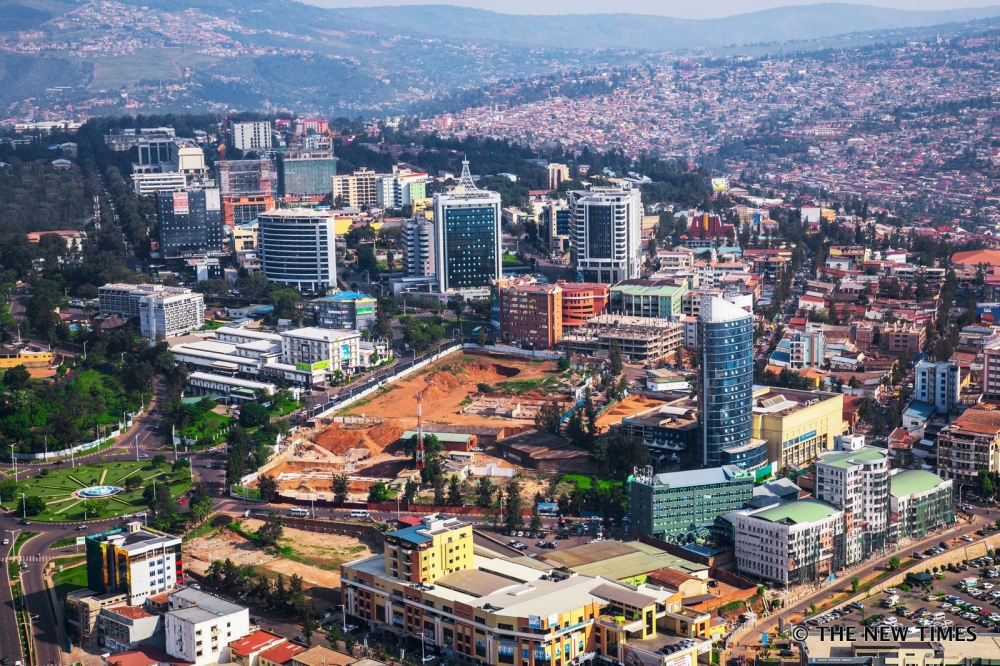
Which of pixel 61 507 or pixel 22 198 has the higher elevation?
pixel 22 198

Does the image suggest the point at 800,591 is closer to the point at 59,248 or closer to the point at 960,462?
the point at 960,462

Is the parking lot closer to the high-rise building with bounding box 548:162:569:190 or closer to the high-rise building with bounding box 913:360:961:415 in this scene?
the high-rise building with bounding box 913:360:961:415

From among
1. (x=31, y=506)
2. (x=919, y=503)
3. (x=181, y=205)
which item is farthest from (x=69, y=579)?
(x=181, y=205)

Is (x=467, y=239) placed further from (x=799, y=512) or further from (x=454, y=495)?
(x=799, y=512)

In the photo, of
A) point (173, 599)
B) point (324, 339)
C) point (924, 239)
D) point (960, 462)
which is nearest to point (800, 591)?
point (960, 462)

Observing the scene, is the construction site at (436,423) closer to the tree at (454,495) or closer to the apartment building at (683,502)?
the tree at (454,495)

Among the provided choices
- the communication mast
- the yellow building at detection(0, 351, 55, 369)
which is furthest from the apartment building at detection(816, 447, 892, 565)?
the yellow building at detection(0, 351, 55, 369)

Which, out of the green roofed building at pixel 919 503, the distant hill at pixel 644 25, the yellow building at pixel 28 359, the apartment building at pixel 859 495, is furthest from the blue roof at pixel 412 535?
the distant hill at pixel 644 25
